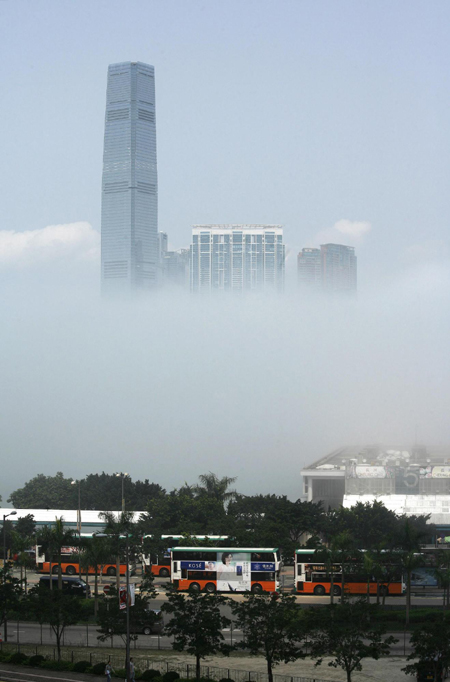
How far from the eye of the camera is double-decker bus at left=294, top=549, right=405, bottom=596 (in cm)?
6494

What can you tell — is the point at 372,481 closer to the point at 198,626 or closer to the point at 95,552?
the point at 95,552

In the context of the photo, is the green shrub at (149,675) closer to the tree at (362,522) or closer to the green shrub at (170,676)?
the green shrub at (170,676)

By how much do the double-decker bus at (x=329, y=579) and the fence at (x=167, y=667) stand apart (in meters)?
23.5

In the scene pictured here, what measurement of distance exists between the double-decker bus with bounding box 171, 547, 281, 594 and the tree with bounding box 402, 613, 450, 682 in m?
32.1

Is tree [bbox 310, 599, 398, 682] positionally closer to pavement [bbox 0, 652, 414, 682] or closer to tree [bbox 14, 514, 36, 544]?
pavement [bbox 0, 652, 414, 682]

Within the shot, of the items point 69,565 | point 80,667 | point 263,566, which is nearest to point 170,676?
point 80,667

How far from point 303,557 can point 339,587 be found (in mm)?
3777

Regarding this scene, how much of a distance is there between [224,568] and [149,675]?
95.3ft

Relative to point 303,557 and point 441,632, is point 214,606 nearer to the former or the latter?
point 441,632

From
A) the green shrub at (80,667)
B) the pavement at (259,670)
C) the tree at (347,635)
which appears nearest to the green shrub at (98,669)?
the pavement at (259,670)

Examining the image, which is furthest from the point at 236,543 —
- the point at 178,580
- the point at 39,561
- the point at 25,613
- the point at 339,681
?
the point at 339,681

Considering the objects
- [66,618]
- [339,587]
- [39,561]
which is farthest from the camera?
[39,561]

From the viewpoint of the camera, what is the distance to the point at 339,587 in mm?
66000

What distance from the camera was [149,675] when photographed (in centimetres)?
3931
